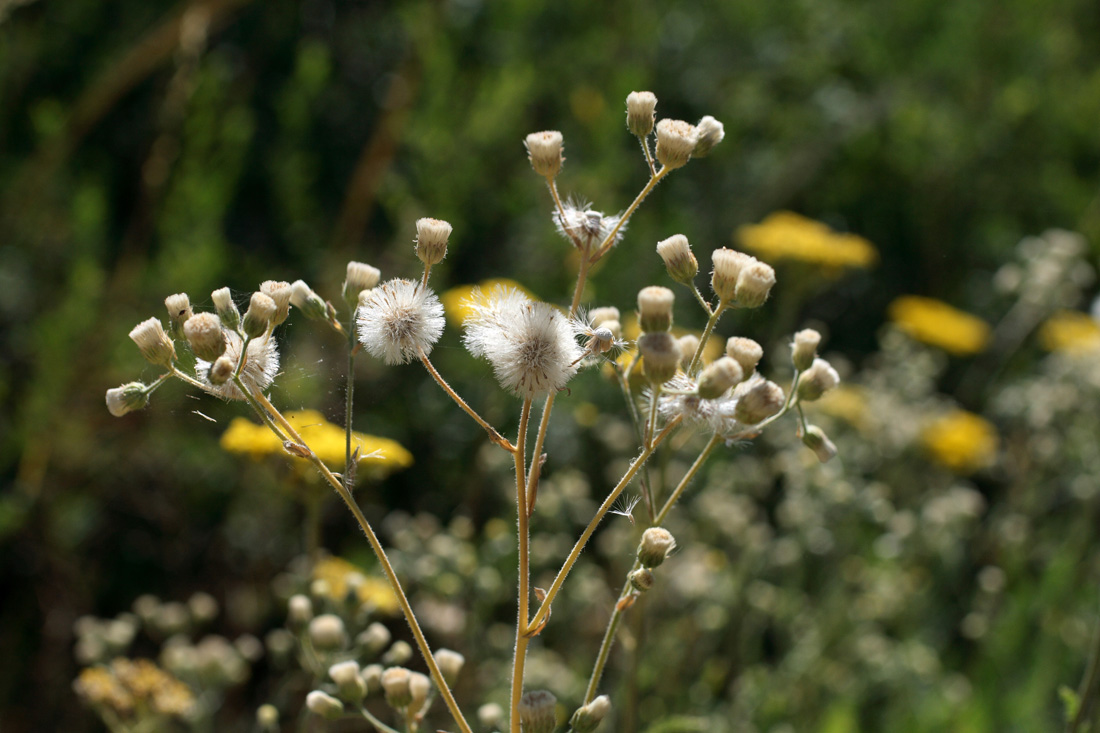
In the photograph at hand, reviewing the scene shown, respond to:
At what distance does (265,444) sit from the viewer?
163 cm

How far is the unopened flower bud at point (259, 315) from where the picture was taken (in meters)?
0.95

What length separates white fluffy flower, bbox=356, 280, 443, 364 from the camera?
0.98 meters

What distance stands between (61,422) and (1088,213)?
16.2 feet

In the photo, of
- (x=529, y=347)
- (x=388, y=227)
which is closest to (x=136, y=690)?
(x=529, y=347)

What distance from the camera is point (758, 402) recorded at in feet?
3.06

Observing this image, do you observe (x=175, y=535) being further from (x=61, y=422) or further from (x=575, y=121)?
(x=575, y=121)

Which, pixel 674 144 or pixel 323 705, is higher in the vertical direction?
pixel 674 144

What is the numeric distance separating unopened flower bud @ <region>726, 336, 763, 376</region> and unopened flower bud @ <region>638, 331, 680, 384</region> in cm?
11

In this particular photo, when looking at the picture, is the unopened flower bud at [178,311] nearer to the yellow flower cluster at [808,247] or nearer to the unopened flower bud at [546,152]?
the unopened flower bud at [546,152]

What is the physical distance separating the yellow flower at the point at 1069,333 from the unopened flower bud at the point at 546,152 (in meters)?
3.09

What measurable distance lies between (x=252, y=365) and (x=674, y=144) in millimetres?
529

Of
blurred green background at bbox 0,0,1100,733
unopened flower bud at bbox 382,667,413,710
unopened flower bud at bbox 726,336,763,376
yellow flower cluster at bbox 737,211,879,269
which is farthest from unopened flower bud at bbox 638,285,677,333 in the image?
yellow flower cluster at bbox 737,211,879,269

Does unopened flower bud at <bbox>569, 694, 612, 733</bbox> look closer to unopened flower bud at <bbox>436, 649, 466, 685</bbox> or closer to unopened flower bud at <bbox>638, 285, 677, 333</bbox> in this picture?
unopened flower bud at <bbox>436, 649, 466, 685</bbox>

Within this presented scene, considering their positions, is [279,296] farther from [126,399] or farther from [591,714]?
[591,714]
